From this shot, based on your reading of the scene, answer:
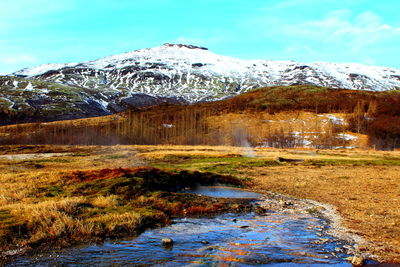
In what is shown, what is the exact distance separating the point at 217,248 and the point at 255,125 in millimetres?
117011

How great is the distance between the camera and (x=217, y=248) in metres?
11.5

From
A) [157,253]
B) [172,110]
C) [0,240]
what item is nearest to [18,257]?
[0,240]

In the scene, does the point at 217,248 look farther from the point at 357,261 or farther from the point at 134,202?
the point at 134,202

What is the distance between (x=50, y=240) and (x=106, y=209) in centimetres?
393

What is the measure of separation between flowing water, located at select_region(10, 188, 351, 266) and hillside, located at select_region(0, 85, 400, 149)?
85.6 m

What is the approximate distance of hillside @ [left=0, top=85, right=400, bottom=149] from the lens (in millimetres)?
105938

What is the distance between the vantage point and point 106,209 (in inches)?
621

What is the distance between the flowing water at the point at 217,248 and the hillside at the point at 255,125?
85595 millimetres

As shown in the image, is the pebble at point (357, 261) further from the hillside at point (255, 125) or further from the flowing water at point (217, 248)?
the hillside at point (255, 125)

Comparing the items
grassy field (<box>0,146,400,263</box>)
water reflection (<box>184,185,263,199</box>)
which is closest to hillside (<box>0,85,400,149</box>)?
grassy field (<box>0,146,400,263</box>)

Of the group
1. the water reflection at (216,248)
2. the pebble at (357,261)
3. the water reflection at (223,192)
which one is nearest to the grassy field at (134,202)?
the pebble at (357,261)

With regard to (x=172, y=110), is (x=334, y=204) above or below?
below

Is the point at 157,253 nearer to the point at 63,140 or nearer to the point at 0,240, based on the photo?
the point at 0,240

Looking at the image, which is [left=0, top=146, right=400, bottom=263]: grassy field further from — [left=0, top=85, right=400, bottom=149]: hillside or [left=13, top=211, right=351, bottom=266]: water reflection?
[left=0, top=85, right=400, bottom=149]: hillside
